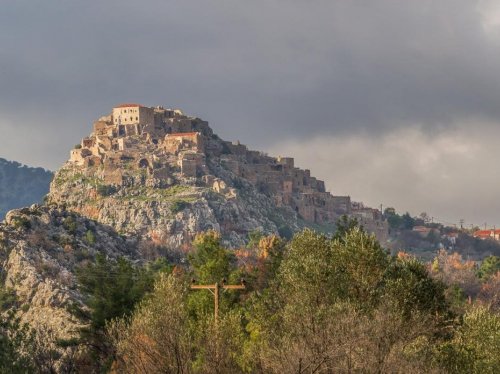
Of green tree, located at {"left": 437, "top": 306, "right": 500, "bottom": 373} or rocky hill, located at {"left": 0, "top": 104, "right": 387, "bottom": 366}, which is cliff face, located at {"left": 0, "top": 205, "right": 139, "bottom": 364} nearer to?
rocky hill, located at {"left": 0, "top": 104, "right": 387, "bottom": 366}

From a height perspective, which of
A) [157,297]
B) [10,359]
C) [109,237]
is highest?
[109,237]

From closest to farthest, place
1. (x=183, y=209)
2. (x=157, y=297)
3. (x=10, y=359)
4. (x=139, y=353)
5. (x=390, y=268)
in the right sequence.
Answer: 1. (x=139, y=353)
2. (x=157, y=297)
3. (x=10, y=359)
4. (x=390, y=268)
5. (x=183, y=209)

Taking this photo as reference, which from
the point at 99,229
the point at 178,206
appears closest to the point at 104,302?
the point at 99,229

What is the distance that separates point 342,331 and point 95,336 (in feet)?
109

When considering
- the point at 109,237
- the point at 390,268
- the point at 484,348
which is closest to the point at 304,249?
the point at 390,268

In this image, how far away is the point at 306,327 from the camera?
53906 millimetres

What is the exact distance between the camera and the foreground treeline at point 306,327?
163ft

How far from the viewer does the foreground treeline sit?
49562 millimetres

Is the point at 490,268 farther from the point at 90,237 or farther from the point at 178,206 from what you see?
the point at 90,237

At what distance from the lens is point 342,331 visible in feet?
172

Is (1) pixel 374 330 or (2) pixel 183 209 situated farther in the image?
(2) pixel 183 209

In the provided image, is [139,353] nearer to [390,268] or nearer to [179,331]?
[179,331]

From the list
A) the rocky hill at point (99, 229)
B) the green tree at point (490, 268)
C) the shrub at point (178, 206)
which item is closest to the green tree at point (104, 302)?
the rocky hill at point (99, 229)

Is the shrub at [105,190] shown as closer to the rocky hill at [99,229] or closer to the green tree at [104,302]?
the rocky hill at [99,229]
